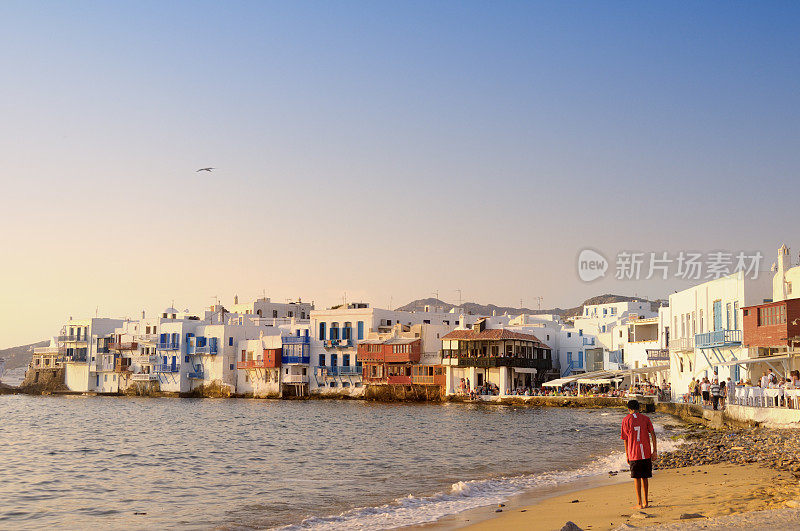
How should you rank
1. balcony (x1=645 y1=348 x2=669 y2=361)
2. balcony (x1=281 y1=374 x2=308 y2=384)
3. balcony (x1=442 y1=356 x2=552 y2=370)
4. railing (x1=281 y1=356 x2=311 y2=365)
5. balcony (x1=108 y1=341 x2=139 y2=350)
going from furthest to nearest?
balcony (x1=108 y1=341 x2=139 y2=350) → balcony (x1=281 y1=374 x2=308 y2=384) → railing (x1=281 y1=356 x2=311 y2=365) → balcony (x1=442 y1=356 x2=552 y2=370) → balcony (x1=645 y1=348 x2=669 y2=361)

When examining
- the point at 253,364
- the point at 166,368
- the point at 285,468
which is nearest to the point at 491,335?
the point at 253,364

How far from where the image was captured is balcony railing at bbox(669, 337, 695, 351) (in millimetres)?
45812

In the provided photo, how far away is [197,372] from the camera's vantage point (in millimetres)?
87938

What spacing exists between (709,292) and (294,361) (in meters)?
47.0

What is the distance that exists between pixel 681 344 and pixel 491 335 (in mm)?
21899

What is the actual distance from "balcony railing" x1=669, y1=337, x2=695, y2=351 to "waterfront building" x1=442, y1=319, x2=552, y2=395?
1917cm

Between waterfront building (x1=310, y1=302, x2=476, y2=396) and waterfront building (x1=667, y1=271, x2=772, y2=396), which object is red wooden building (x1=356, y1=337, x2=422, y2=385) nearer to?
waterfront building (x1=310, y1=302, x2=476, y2=396)

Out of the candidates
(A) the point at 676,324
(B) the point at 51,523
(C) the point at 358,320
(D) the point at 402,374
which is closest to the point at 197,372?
(C) the point at 358,320

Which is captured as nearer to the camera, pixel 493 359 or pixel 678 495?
pixel 678 495

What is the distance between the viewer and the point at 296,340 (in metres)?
80.3

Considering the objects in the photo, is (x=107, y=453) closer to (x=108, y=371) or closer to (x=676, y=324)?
(x=676, y=324)

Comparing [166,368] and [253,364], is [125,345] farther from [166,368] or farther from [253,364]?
[253,364]

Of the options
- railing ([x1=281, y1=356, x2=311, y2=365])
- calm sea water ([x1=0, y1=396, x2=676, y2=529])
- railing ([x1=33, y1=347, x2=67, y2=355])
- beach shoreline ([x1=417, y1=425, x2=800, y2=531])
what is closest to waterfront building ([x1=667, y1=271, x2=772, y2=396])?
calm sea water ([x1=0, y1=396, x2=676, y2=529])

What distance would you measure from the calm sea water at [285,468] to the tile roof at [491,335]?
20200 mm
